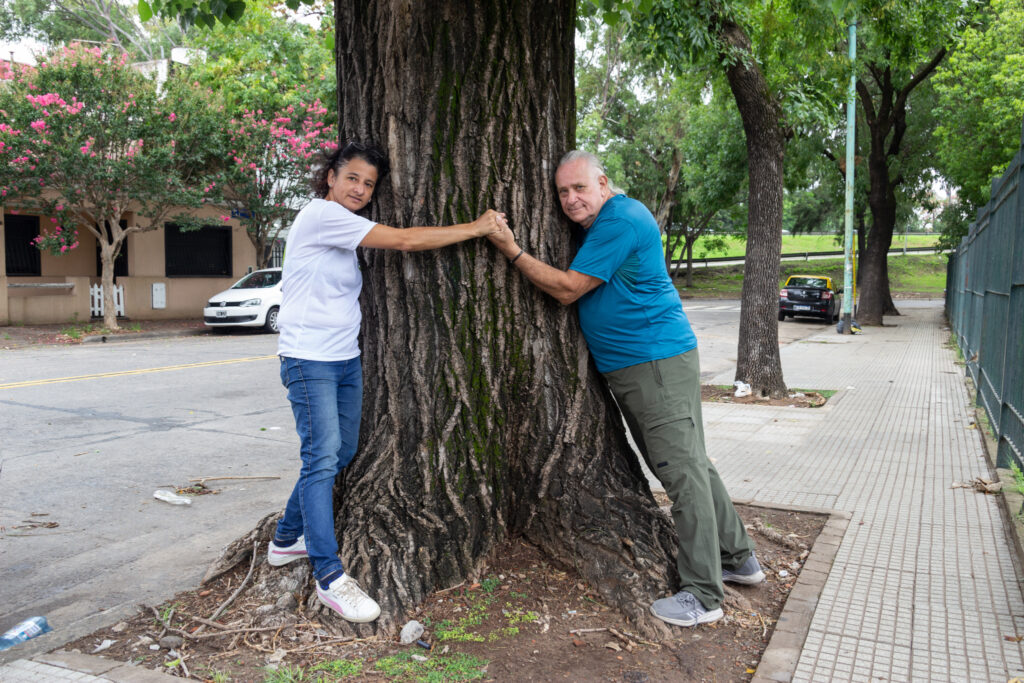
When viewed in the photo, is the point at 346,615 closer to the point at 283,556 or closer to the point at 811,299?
the point at 283,556

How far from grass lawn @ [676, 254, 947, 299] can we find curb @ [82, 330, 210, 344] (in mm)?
27276

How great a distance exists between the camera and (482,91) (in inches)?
143

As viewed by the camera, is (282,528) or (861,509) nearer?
(282,528)

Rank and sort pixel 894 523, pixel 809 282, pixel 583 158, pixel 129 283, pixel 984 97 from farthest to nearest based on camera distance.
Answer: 1. pixel 809 282
2. pixel 129 283
3. pixel 984 97
4. pixel 894 523
5. pixel 583 158

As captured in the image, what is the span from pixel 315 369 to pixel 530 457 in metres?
1.04

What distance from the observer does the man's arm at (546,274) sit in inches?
140

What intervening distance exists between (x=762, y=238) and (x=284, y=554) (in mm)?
7998

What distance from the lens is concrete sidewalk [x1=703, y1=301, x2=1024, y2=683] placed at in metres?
3.29

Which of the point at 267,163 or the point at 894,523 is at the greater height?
the point at 267,163

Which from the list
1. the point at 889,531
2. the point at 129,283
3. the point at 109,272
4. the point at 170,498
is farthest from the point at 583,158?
the point at 129,283

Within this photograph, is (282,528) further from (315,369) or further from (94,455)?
(94,455)

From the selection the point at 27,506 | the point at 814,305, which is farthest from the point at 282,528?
the point at 814,305

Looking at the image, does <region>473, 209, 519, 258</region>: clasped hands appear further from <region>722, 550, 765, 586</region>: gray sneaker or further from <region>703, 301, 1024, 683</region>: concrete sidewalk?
<region>703, 301, 1024, 683</region>: concrete sidewalk

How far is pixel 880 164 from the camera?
2423 cm
